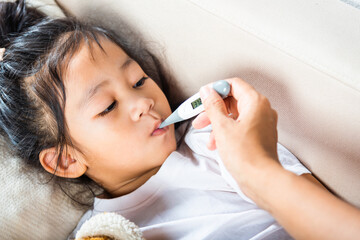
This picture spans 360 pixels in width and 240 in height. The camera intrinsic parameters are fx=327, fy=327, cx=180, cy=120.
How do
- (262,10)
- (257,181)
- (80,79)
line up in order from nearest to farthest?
(257,181) → (262,10) → (80,79)

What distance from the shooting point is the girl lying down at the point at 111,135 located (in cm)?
81

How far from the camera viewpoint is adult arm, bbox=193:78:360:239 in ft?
1.54

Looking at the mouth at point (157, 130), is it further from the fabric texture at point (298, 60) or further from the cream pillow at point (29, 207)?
the cream pillow at point (29, 207)

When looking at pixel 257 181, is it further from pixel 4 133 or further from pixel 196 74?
pixel 4 133

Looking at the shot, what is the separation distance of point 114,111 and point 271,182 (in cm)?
45

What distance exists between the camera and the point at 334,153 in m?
0.69

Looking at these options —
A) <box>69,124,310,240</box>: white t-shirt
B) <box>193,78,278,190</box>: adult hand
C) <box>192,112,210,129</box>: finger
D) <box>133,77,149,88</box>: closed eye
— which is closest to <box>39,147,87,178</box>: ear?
<box>69,124,310,240</box>: white t-shirt

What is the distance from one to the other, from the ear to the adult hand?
46 cm

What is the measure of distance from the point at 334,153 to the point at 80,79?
23.8 inches

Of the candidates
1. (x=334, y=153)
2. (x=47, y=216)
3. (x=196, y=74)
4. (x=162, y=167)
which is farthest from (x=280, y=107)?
(x=47, y=216)

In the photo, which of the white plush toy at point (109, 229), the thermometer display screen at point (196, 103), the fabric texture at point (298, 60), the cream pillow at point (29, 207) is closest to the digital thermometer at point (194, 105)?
the thermometer display screen at point (196, 103)

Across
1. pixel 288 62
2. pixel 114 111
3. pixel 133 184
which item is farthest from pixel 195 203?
pixel 288 62

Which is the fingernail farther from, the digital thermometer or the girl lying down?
the girl lying down

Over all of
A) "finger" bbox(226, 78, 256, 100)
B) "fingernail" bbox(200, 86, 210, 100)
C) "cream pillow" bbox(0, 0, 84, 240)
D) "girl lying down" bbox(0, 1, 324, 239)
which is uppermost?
"finger" bbox(226, 78, 256, 100)
